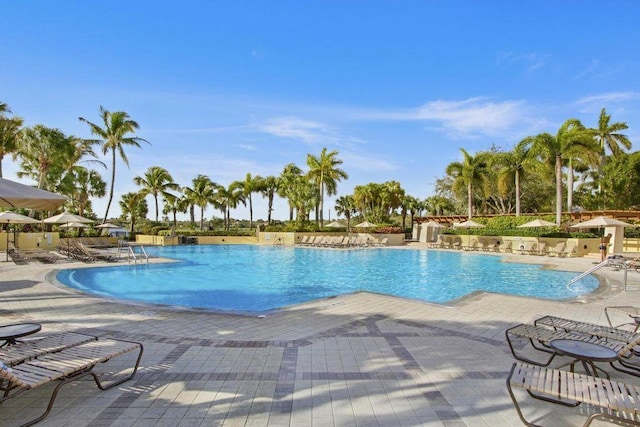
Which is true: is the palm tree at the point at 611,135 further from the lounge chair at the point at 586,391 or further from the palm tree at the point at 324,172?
the lounge chair at the point at 586,391

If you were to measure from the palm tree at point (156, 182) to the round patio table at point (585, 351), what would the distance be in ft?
110

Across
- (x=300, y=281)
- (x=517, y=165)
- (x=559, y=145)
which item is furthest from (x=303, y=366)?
(x=517, y=165)

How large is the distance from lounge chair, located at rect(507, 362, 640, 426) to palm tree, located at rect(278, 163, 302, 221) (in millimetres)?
32055

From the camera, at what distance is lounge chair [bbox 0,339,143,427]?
281 centimetres

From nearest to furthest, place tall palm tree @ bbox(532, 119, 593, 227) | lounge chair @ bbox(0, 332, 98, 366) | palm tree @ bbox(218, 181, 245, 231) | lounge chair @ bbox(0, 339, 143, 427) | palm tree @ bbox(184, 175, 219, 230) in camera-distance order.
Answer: lounge chair @ bbox(0, 339, 143, 427), lounge chair @ bbox(0, 332, 98, 366), tall palm tree @ bbox(532, 119, 593, 227), palm tree @ bbox(184, 175, 219, 230), palm tree @ bbox(218, 181, 245, 231)

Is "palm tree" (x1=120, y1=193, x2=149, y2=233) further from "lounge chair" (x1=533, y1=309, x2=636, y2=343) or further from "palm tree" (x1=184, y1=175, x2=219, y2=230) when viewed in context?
"lounge chair" (x1=533, y1=309, x2=636, y2=343)

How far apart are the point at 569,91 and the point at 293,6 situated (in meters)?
15.5

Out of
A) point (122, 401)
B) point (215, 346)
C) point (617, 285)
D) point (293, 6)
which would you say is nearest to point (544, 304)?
point (617, 285)

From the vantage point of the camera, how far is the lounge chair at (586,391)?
251cm

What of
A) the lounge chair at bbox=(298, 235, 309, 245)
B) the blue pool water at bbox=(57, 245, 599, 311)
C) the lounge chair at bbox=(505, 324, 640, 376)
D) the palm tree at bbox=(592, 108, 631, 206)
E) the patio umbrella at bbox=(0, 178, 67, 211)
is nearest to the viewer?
the lounge chair at bbox=(505, 324, 640, 376)

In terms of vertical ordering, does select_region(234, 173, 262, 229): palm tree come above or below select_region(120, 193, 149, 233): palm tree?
above

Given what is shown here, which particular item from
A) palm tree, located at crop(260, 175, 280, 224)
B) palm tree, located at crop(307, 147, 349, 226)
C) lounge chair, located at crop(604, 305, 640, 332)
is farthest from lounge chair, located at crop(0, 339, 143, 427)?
palm tree, located at crop(260, 175, 280, 224)

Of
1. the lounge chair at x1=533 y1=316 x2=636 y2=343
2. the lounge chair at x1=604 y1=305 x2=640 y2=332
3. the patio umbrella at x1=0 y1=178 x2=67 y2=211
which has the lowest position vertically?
the lounge chair at x1=604 y1=305 x2=640 y2=332

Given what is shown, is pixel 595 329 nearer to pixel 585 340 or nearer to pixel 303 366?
pixel 585 340
